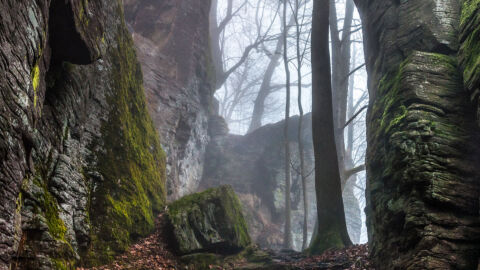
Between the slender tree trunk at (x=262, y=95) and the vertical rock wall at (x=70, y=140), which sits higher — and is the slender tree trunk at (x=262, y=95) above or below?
above

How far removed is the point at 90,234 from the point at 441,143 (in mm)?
5733

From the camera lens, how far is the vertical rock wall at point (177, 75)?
47.2ft

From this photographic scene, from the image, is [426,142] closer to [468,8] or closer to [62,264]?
[468,8]

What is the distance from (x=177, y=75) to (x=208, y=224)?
9.89 m

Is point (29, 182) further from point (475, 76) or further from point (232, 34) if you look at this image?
point (232, 34)

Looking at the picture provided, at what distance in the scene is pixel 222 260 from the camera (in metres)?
7.52

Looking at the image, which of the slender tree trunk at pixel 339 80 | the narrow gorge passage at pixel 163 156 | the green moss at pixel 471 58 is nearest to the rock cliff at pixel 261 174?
the slender tree trunk at pixel 339 80

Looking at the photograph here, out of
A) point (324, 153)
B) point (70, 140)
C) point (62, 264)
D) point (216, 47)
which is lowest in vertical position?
point (62, 264)

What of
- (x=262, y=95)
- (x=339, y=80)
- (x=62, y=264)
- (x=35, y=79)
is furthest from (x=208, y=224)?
(x=262, y=95)

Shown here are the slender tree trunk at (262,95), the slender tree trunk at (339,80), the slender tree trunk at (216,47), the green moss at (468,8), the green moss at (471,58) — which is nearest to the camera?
the green moss at (471,58)

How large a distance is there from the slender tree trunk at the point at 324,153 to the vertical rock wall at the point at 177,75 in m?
6.30

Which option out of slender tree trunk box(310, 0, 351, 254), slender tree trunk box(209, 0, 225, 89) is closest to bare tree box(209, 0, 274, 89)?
slender tree trunk box(209, 0, 225, 89)

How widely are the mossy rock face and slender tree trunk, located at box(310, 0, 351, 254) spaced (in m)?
2.03

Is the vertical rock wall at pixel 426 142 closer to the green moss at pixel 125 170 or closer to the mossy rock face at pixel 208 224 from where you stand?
the mossy rock face at pixel 208 224
